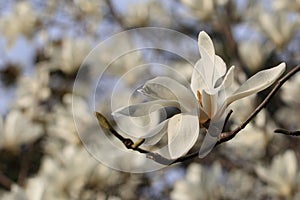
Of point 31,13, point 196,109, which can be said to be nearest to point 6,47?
point 31,13

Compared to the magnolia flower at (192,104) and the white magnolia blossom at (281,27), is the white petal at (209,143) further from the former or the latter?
the white magnolia blossom at (281,27)

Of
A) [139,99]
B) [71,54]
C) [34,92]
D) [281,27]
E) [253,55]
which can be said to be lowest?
[34,92]

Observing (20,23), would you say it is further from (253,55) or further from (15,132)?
(253,55)

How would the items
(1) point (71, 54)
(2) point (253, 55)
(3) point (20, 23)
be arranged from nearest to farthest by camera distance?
(2) point (253, 55) < (1) point (71, 54) < (3) point (20, 23)

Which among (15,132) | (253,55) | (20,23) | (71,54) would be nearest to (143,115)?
(15,132)

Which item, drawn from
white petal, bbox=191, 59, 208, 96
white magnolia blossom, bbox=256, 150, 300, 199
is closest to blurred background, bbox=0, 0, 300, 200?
white magnolia blossom, bbox=256, 150, 300, 199

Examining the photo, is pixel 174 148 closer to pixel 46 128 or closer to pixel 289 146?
pixel 289 146

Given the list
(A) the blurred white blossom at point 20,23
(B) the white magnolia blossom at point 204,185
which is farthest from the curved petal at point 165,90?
(A) the blurred white blossom at point 20,23
